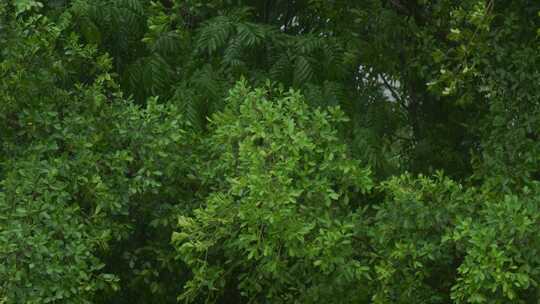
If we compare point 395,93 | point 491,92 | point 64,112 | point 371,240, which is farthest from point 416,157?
point 64,112

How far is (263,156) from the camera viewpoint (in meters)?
5.35

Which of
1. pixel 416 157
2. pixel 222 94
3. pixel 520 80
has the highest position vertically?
pixel 520 80

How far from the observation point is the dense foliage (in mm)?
5234

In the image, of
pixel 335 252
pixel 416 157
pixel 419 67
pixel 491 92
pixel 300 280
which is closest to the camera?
pixel 335 252

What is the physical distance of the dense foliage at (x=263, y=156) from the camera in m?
5.23

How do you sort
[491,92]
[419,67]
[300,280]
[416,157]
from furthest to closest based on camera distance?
1. [416,157]
2. [419,67]
3. [491,92]
4. [300,280]

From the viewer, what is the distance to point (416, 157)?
7.19 meters

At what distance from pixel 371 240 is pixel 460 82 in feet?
3.39

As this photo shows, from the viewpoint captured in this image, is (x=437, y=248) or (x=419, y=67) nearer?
(x=437, y=248)

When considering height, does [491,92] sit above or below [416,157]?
above

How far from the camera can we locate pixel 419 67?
671cm

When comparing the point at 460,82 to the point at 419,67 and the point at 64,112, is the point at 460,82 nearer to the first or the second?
the point at 419,67

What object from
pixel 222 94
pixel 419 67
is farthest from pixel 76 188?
pixel 419 67

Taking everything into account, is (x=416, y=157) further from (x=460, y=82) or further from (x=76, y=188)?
(x=76, y=188)
